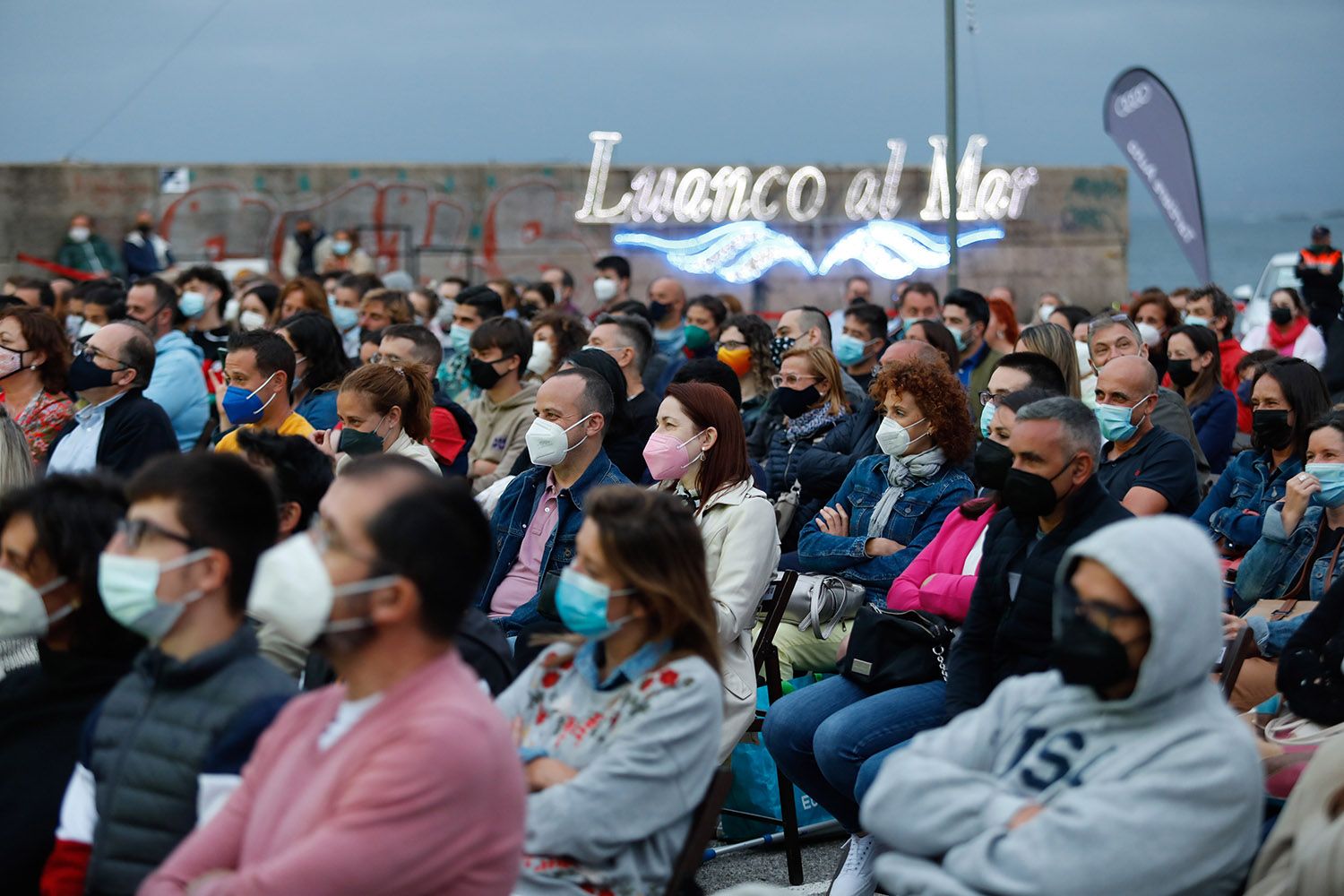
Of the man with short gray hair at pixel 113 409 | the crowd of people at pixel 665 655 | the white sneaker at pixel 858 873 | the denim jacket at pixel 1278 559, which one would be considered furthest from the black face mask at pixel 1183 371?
the man with short gray hair at pixel 113 409

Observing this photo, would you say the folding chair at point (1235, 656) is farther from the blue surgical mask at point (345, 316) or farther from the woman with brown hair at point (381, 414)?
the blue surgical mask at point (345, 316)

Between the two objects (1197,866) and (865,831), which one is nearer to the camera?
(1197,866)

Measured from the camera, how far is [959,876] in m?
2.77

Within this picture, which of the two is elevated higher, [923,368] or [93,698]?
[923,368]

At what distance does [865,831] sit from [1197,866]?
1712 mm

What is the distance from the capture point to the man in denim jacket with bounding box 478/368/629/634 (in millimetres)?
5133

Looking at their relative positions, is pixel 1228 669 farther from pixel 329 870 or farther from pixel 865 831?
pixel 329 870

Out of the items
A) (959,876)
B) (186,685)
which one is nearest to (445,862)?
(186,685)

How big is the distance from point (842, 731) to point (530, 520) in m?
1.58

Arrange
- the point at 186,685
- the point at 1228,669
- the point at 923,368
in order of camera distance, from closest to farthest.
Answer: the point at 186,685 → the point at 1228,669 → the point at 923,368

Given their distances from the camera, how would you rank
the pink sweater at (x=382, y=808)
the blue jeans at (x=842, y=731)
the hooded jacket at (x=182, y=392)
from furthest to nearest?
the hooded jacket at (x=182, y=392) < the blue jeans at (x=842, y=731) < the pink sweater at (x=382, y=808)

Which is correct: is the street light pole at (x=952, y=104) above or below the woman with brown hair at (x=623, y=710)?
above

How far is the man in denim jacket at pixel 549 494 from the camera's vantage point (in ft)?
16.8

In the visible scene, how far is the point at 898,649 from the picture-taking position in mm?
4445
